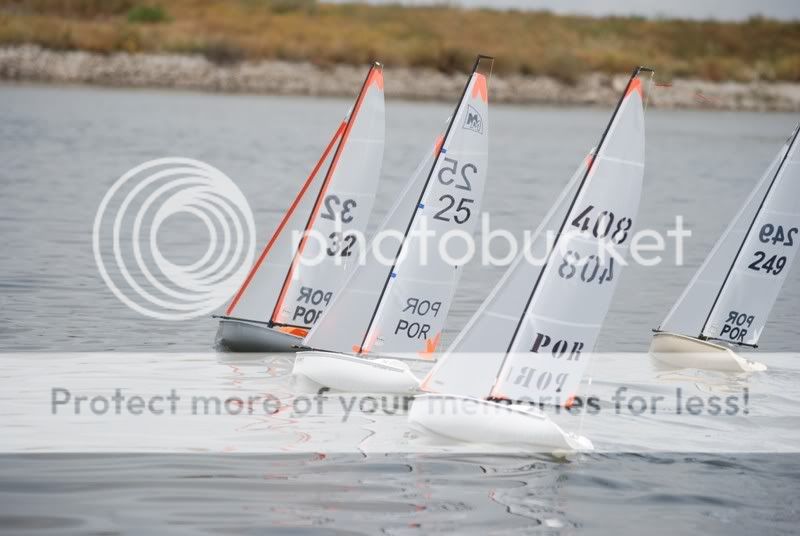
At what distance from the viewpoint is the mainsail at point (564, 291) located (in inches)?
778

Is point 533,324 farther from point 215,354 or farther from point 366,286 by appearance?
point 215,354

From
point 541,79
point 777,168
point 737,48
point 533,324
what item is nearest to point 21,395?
point 533,324

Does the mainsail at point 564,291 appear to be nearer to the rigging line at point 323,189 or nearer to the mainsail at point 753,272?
the rigging line at point 323,189

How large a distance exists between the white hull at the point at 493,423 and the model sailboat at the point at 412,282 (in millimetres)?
2852

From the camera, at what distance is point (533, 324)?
66.2ft

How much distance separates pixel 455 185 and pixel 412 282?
1826mm

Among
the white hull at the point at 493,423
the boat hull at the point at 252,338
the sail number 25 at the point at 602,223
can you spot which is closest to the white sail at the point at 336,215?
the boat hull at the point at 252,338

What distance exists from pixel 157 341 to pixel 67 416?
7.57 meters

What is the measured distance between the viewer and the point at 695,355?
2875cm

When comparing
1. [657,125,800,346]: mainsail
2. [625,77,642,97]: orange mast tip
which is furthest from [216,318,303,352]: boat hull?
[625,77,642,97]: orange mast tip

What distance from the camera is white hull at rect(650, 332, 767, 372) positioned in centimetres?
2839

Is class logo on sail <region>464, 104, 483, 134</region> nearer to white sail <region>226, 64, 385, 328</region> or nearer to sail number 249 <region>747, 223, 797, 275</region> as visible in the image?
white sail <region>226, 64, 385, 328</region>

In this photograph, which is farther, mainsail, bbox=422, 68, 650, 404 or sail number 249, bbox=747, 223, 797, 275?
sail number 249, bbox=747, 223, 797, 275

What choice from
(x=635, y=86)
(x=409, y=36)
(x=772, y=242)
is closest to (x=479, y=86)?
(x=635, y=86)
